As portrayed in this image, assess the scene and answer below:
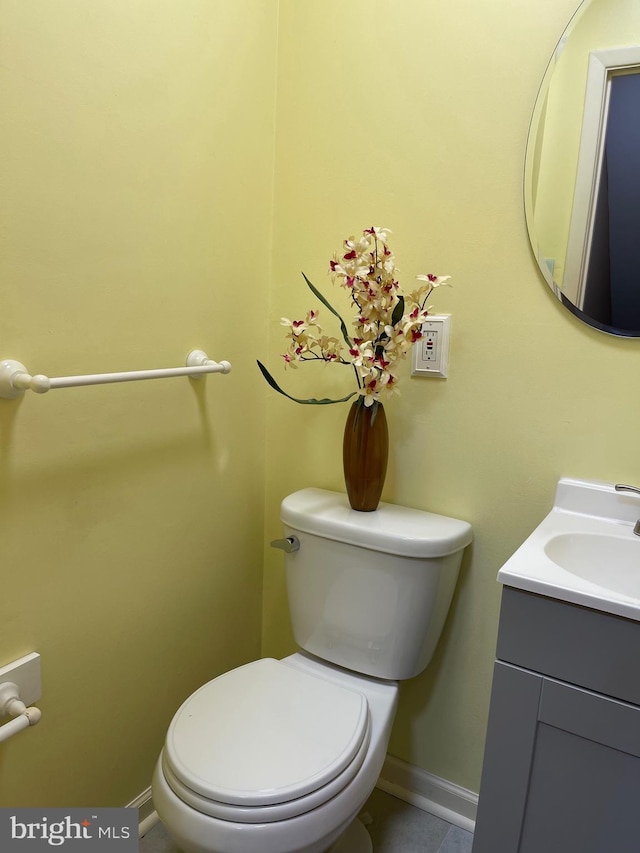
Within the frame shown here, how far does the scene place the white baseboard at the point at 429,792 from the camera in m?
1.48

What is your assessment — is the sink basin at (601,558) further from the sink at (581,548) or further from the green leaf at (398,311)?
the green leaf at (398,311)

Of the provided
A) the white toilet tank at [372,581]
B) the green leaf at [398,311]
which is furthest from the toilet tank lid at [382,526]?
the green leaf at [398,311]

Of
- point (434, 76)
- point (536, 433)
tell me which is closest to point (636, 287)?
point (536, 433)

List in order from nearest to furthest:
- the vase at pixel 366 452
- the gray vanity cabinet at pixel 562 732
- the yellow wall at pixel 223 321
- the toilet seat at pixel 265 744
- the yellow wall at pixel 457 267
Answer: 1. the gray vanity cabinet at pixel 562 732
2. the toilet seat at pixel 265 744
3. the yellow wall at pixel 223 321
4. the yellow wall at pixel 457 267
5. the vase at pixel 366 452

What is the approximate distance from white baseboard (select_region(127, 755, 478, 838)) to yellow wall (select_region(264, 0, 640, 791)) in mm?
30

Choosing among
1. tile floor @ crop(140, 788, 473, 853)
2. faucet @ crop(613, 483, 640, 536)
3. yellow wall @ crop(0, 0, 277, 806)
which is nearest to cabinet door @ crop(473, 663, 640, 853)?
faucet @ crop(613, 483, 640, 536)

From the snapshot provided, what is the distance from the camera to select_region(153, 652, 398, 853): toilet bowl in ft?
3.19

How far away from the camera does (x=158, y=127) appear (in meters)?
1.24

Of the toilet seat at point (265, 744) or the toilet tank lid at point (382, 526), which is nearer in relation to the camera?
the toilet seat at point (265, 744)

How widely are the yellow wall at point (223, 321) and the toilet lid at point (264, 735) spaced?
0.89 feet

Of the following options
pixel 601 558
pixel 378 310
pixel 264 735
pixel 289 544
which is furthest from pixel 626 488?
pixel 264 735

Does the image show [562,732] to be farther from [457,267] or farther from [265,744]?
[457,267]

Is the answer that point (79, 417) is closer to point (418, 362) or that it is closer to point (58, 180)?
point (58, 180)

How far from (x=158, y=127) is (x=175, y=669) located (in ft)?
3.90
